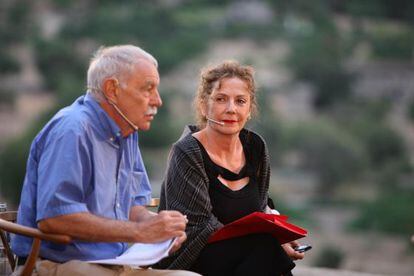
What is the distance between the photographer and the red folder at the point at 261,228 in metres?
3.01

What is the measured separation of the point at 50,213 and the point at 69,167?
13 cm

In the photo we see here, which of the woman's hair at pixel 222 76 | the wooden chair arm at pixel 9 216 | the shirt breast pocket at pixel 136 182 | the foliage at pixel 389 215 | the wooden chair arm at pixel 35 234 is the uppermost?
the woman's hair at pixel 222 76

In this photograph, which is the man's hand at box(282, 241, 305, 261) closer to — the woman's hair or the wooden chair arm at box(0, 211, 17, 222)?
the woman's hair

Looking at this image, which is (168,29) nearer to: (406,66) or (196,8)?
(196,8)

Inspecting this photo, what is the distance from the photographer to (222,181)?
3.30m

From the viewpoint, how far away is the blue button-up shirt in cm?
252

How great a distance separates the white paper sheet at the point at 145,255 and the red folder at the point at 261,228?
1.40 ft

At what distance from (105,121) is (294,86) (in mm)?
32922

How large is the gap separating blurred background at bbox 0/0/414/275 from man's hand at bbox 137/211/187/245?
1954cm

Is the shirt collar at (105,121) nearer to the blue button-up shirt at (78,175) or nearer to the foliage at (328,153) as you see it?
the blue button-up shirt at (78,175)

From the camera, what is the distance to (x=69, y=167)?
8.29 ft

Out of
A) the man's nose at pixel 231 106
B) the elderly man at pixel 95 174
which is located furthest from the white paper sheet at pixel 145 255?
the man's nose at pixel 231 106

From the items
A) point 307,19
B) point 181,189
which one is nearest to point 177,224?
point 181,189

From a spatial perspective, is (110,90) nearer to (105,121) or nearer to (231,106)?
(105,121)
